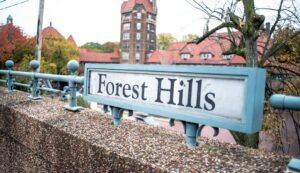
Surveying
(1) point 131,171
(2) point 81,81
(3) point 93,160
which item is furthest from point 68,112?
(1) point 131,171

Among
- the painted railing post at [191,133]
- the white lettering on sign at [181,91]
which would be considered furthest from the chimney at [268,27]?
the painted railing post at [191,133]

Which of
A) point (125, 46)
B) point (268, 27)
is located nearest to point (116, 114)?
point (268, 27)

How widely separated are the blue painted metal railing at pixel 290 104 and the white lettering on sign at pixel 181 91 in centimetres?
14

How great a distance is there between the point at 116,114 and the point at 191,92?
81 cm

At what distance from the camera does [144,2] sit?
7775 cm

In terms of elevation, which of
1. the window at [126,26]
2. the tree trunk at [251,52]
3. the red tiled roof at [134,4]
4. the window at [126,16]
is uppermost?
the red tiled roof at [134,4]

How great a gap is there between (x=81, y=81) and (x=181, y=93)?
1.31 m

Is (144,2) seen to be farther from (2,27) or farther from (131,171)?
(131,171)

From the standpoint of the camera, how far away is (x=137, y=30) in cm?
7569

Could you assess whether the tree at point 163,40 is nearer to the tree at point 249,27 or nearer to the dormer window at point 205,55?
the dormer window at point 205,55

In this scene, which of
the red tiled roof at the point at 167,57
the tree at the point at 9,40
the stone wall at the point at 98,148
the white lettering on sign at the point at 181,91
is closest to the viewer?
the white lettering on sign at the point at 181,91

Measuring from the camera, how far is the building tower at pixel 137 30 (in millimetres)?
73375

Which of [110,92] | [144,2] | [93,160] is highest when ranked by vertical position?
[144,2]

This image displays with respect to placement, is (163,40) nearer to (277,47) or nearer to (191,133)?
(277,47)
